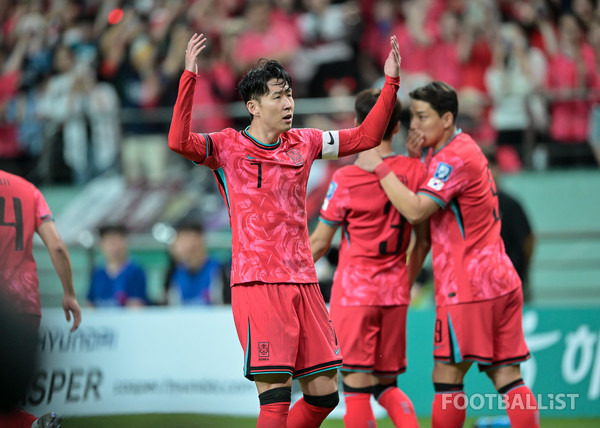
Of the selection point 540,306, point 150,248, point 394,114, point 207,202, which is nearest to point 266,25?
point 207,202

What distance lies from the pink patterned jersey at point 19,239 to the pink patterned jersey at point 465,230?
269 cm

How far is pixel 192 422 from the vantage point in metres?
7.83

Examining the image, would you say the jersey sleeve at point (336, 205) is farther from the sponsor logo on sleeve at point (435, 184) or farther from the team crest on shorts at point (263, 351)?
the team crest on shorts at point (263, 351)

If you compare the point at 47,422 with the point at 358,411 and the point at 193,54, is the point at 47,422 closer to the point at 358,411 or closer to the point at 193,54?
the point at 358,411

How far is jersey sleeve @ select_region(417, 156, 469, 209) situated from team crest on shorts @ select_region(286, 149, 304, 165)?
1.01 m

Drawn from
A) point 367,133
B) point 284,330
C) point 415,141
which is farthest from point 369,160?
point 284,330

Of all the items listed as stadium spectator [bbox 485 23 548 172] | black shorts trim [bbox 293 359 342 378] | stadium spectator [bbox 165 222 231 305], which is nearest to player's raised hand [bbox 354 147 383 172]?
black shorts trim [bbox 293 359 342 378]

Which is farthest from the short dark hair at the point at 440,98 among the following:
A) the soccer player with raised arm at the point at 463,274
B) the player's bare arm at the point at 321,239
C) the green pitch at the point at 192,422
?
the green pitch at the point at 192,422

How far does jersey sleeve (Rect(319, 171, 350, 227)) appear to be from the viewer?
589 cm

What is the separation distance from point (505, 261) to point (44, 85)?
10.4m

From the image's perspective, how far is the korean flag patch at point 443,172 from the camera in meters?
5.57

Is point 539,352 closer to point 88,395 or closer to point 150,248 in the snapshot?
point 88,395

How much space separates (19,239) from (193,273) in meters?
3.72

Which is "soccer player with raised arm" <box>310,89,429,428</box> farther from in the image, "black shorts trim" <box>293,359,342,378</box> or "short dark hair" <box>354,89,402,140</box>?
"black shorts trim" <box>293,359,342,378</box>
